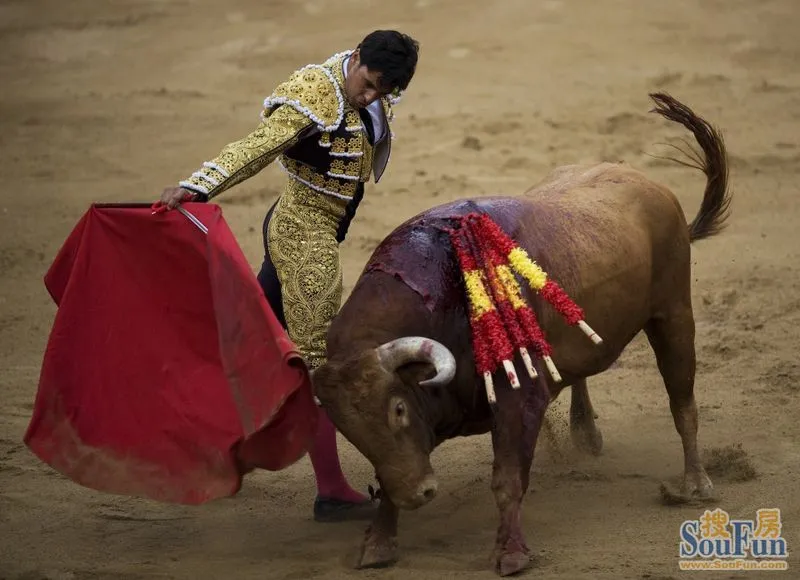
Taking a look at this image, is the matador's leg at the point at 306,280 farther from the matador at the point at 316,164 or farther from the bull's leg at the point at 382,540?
the bull's leg at the point at 382,540

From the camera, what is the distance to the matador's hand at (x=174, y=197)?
4.61 meters

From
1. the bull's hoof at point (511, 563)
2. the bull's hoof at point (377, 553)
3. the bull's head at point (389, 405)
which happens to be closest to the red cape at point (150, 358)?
the bull's head at point (389, 405)

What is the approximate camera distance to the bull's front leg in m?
4.51

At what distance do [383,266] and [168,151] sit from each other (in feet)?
19.2

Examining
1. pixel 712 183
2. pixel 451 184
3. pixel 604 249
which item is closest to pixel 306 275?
pixel 604 249

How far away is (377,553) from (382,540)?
0.05m

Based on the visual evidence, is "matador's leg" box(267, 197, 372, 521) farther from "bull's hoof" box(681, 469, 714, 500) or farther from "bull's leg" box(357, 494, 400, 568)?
"bull's hoof" box(681, 469, 714, 500)

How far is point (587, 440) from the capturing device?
19.8 feet

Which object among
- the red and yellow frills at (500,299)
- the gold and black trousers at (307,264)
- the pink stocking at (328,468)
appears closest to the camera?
the red and yellow frills at (500,299)

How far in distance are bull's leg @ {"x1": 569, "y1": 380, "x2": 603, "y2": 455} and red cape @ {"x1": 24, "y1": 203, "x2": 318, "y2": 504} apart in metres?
1.91

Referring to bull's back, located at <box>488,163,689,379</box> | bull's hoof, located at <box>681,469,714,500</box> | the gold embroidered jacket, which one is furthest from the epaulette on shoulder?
bull's hoof, located at <box>681,469,714,500</box>

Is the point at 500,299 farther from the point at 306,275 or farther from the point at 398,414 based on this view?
the point at 306,275

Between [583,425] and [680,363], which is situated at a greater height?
[680,363]

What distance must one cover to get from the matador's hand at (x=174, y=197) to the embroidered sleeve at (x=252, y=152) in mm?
46
